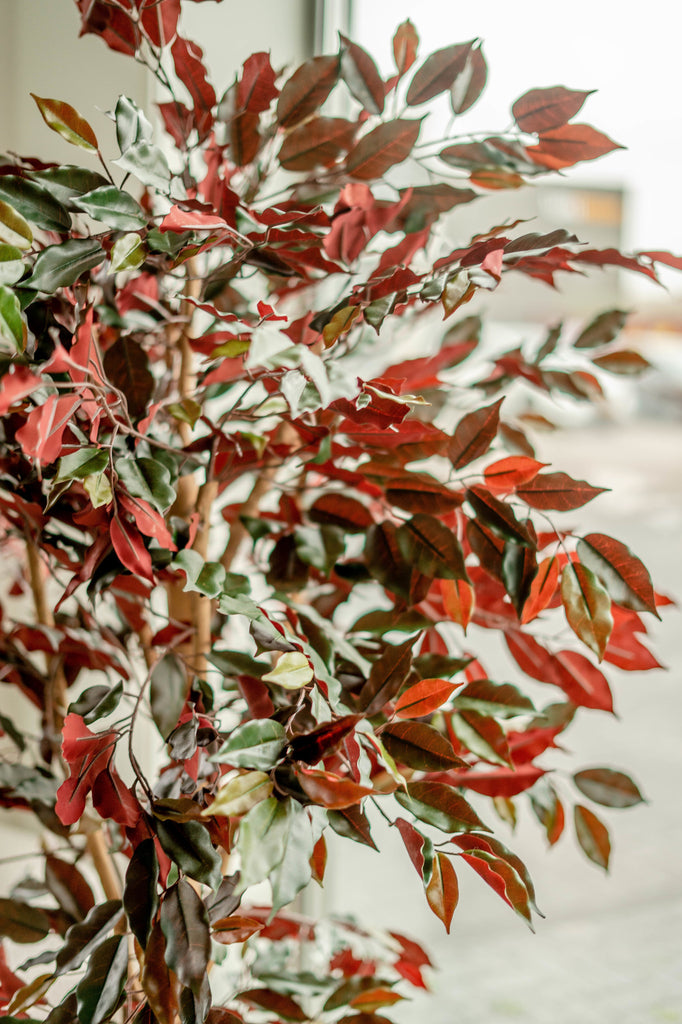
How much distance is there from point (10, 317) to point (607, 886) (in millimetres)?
1577

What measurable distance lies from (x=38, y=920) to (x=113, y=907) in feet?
0.51

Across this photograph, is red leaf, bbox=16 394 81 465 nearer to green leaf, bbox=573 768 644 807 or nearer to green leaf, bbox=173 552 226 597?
green leaf, bbox=173 552 226 597

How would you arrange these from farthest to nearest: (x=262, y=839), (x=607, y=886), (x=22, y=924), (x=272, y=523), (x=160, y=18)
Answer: (x=607, y=886) → (x=272, y=523) → (x=22, y=924) → (x=160, y=18) → (x=262, y=839)

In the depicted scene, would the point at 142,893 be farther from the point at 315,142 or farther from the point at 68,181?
the point at 315,142

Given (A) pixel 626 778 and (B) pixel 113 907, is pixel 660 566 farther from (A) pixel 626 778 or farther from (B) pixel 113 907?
(B) pixel 113 907

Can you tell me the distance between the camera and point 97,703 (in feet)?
2.08

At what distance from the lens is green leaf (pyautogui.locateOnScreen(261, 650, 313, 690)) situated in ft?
1.55

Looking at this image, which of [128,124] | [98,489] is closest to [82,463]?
[98,489]

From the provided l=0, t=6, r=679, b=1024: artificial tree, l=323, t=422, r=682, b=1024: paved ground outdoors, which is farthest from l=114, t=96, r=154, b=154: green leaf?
l=323, t=422, r=682, b=1024: paved ground outdoors

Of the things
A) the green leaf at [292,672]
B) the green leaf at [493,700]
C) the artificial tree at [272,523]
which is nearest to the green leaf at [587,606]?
the artificial tree at [272,523]

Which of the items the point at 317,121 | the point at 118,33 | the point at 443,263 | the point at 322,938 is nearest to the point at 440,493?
the point at 443,263

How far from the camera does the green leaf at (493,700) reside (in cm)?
69

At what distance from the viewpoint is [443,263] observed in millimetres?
578

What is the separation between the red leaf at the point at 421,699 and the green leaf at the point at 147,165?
1.25 feet
